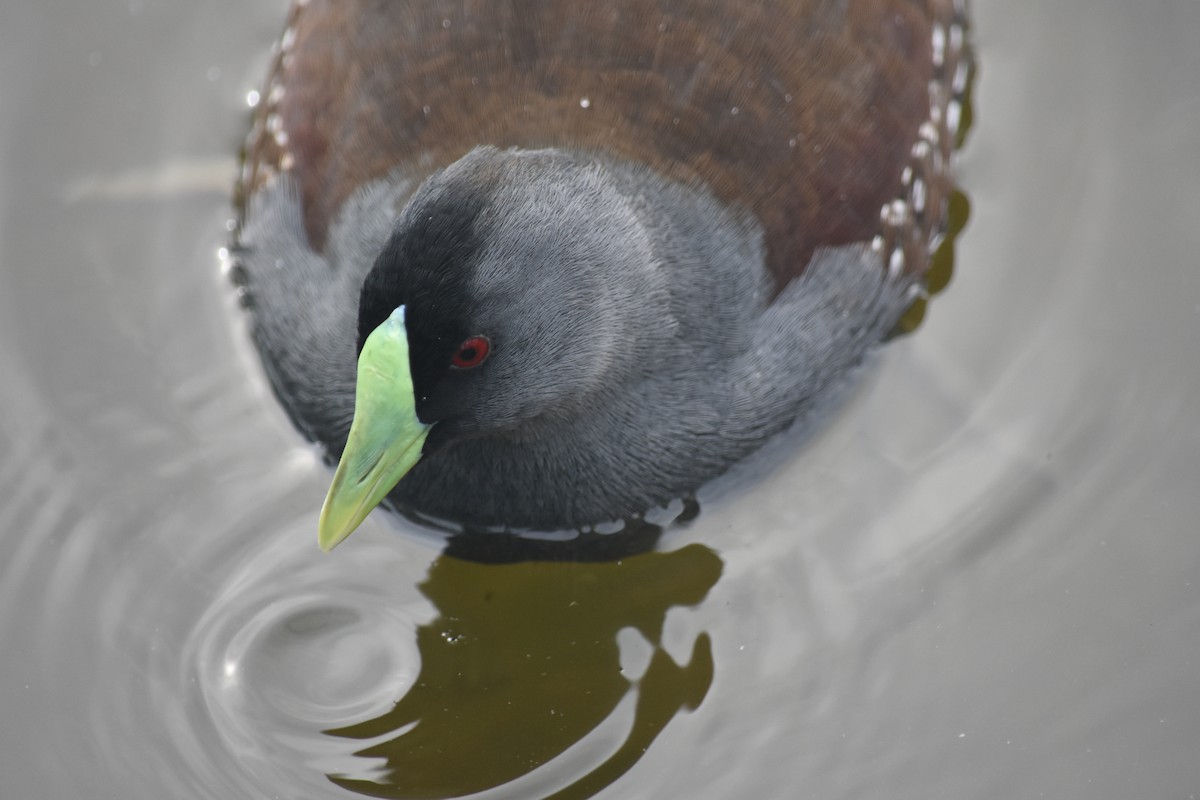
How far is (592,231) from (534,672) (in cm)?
148

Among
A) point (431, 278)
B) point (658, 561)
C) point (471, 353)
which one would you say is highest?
point (431, 278)

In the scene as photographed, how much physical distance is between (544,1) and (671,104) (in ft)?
1.77

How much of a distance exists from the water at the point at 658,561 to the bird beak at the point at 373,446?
24.1 inches

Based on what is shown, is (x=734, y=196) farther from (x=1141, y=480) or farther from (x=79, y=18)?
(x=79, y=18)

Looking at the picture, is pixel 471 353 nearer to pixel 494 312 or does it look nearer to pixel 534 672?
pixel 494 312

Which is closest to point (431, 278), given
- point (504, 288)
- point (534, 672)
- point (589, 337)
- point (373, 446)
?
point (504, 288)

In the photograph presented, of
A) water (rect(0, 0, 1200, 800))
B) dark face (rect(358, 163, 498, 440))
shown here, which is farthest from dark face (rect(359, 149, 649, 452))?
water (rect(0, 0, 1200, 800))

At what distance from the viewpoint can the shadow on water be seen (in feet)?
16.6

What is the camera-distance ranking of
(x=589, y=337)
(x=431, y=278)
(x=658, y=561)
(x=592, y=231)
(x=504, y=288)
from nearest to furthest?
(x=431, y=278) → (x=504, y=288) → (x=592, y=231) → (x=589, y=337) → (x=658, y=561)

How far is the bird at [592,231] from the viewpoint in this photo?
5.00m

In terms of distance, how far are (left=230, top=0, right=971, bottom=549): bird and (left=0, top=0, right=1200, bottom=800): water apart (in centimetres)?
31

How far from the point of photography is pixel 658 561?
220 inches

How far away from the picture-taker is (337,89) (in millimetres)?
5590

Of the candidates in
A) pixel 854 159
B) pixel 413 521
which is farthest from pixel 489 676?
pixel 854 159
